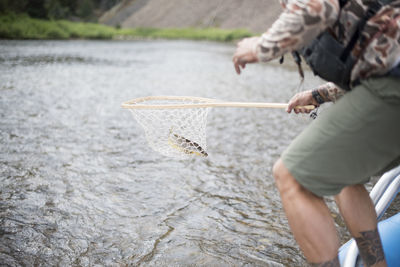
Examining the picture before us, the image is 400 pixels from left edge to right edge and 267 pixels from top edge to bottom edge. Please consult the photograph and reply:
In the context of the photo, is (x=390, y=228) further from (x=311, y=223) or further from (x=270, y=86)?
(x=270, y=86)

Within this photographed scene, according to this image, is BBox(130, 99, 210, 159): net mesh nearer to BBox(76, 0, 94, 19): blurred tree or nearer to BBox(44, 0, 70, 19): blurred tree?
BBox(44, 0, 70, 19): blurred tree

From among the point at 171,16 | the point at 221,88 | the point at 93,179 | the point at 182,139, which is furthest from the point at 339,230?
the point at 171,16

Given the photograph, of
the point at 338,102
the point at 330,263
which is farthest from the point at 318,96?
the point at 330,263

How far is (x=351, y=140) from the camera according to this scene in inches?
61.0

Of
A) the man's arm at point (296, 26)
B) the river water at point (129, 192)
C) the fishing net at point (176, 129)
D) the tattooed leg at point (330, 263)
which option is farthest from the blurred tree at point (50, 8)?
the tattooed leg at point (330, 263)

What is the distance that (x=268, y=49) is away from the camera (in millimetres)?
1578

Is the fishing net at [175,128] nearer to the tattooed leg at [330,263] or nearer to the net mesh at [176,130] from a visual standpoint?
the net mesh at [176,130]

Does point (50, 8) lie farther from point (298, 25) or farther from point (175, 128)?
point (298, 25)

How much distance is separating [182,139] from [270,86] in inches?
390

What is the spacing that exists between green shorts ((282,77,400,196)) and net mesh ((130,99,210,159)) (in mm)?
1410

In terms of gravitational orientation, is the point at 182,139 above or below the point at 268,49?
below

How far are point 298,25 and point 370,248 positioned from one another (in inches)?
48.8

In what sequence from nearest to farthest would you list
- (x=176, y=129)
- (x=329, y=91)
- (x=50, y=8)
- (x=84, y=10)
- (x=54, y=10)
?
(x=329, y=91)
(x=176, y=129)
(x=50, y=8)
(x=54, y=10)
(x=84, y=10)

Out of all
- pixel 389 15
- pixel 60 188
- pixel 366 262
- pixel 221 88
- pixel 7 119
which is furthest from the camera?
pixel 221 88
